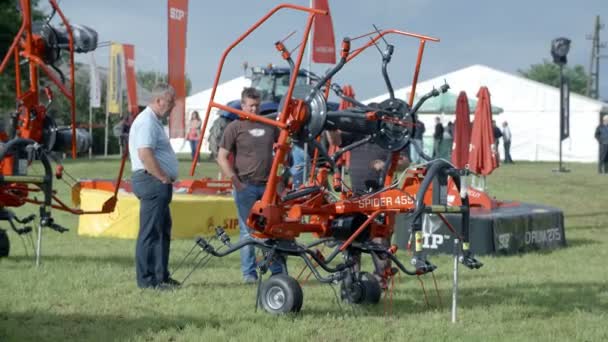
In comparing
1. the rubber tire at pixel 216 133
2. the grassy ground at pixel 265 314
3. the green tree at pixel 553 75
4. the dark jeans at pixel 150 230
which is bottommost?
the grassy ground at pixel 265 314

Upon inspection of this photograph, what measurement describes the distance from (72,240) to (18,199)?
3360 millimetres

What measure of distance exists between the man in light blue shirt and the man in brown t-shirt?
2.14 ft

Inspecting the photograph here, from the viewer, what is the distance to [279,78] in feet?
82.4

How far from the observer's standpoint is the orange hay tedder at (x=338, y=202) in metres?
6.71

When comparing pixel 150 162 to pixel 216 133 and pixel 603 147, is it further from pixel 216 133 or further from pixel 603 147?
pixel 603 147

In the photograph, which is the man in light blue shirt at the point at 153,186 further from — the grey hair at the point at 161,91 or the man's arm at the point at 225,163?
the man's arm at the point at 225,163

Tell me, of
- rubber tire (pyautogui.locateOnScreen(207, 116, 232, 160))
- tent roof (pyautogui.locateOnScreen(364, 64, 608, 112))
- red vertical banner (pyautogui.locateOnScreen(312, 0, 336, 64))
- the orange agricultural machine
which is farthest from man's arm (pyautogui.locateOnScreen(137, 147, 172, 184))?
tent roof (pyautogui.locateOnScreen(364, 64, 608, 112))

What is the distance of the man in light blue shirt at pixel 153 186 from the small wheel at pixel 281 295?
142 centimetres

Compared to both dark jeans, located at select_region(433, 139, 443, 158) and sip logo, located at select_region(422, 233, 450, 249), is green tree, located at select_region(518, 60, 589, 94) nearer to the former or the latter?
dark jeans, located at select_region(433, 139, 443, 158)

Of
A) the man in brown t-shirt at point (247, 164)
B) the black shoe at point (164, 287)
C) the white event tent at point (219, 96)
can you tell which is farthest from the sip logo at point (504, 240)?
the white event tent at point (219, 96)

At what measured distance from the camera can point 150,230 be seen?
8.20 meters

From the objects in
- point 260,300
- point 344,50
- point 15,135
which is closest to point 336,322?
point 260,300

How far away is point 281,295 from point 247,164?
198cm

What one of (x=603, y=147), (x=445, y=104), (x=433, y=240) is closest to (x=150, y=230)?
(x=433, y=240)
